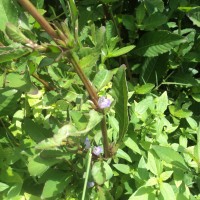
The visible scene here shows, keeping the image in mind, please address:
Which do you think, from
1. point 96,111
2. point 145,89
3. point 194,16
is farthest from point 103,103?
point 194,16

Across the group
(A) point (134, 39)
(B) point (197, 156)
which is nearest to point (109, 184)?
(B) point (197, 156)

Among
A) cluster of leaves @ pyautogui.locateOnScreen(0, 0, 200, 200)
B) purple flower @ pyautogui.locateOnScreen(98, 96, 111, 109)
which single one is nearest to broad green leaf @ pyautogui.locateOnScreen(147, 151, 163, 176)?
cluster of leaves @ pyautogui.locateOnScreen(0, 0, 200, 200)

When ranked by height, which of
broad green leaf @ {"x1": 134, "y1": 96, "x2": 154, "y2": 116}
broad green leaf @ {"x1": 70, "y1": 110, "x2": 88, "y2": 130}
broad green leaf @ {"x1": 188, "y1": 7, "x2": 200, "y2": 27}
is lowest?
broad green leaf @ {"x1": 134, "y1": 96, "x2": 154, "y2": 116}

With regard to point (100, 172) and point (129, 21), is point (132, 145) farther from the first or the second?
point (129, 21)

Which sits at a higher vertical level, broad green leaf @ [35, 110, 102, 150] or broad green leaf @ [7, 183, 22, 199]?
broad green leaf @ [35, 110, 102, 150]

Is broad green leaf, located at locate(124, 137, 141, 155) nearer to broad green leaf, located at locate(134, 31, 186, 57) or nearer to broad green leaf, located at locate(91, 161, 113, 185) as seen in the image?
broad green leaf, located at locate(91, 161, 113, 185)

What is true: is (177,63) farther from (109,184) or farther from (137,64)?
(109,184)

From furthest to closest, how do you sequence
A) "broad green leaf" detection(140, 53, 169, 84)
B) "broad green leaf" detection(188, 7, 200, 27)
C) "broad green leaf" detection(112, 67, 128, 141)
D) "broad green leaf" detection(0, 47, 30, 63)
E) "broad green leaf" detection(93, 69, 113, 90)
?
"broad green leaf" detection(140, 53, 169, 84) < "broad green leaf" detection(188, 7, 200, 27) < "broad green leaf" detection(93, 69, 113, 90) < "broad green leaf" detection(112, 67, 128, 141) < "broad green leaf" detection(0, 47, 30, 63)

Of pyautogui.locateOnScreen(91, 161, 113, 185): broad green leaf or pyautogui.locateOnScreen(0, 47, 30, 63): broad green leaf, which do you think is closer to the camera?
pyautogui.locateOnScreen(0, 47, 30, 63): broad green leaf
